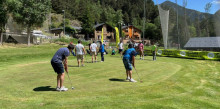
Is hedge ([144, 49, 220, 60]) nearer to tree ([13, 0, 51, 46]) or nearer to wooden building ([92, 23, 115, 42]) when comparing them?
tree ([13, 0, 51, 46])

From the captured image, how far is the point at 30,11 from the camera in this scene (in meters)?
36.8

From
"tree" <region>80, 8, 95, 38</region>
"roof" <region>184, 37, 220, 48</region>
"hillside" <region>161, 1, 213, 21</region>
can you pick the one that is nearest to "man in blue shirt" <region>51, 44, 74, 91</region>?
"roof" <region>184, 37, 220, 48</region>

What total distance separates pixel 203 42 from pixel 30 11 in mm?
32416

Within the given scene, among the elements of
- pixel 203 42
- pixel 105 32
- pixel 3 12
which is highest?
pixel 3 12

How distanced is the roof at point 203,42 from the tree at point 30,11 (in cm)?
2946

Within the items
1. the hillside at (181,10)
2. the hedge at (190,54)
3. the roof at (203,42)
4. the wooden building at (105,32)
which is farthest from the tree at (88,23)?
the roof at (203,42)

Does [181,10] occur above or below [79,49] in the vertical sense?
above

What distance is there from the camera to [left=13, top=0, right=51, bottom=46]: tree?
36.3m

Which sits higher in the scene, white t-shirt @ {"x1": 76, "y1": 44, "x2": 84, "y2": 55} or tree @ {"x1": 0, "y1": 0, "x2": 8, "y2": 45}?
tree @ {"x1": 0, "y1": 0, "x2": 8, "y2": 45}

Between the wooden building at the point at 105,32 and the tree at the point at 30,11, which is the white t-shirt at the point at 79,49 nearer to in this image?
the tree at the point at 30,11

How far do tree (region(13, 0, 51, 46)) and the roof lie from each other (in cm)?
2946

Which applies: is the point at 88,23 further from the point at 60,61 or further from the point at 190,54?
the point at 60,61

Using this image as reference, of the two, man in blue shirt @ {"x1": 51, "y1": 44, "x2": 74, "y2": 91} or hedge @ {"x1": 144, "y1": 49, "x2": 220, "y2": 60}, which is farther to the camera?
hedge @ {"x1": 144, "y1": 49, "x2": 220, "y2": 60}

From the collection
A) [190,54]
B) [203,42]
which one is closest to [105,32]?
[203,42]
